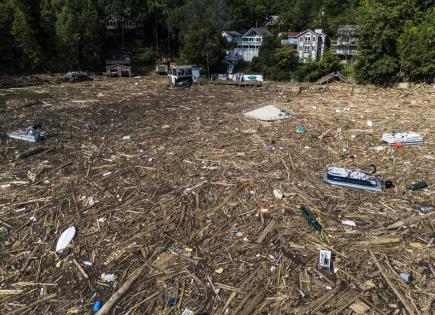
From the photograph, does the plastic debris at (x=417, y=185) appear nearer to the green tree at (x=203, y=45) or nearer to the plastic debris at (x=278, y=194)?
the plastic debris at (x=278, y=194)

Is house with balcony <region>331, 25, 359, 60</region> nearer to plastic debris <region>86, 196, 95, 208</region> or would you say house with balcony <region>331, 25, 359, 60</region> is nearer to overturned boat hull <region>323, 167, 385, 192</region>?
overturned boat hull <region>323, 167, 385, 192</region>

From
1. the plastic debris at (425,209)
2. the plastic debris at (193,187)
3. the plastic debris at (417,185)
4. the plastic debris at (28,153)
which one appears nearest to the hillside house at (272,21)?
the plastic debris at (417,185)

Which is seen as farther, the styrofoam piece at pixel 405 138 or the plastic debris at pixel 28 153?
the styrofoam piece at pixel 405 138

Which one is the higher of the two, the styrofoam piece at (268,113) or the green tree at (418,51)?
the green tree at (418,51)

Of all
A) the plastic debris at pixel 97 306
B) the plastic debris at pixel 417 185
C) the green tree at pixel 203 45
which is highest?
the green tree at pixel 203 45

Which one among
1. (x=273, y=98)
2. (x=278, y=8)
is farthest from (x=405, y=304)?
(x=278, y=8)

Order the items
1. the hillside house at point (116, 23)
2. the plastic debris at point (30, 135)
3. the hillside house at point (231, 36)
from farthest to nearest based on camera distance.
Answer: the hillside house at point (116, 23) < the hillside house at point (231, 36) < the plastic debris at point (30, 135)

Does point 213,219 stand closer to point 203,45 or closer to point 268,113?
point 268,113
